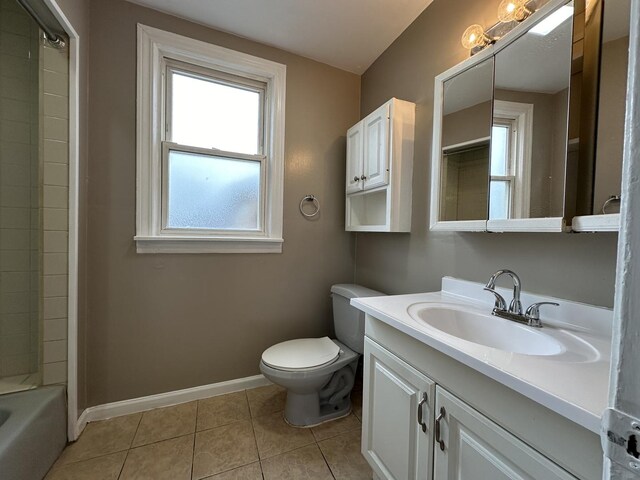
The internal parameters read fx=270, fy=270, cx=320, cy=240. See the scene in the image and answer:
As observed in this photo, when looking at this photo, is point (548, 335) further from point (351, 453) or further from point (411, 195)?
point (351, 453)

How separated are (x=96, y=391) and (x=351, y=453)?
1.46 metres

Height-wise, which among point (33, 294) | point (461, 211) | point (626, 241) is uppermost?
point (461, 211)

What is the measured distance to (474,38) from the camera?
3.88 ft

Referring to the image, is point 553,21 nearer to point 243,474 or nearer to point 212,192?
point 212,192

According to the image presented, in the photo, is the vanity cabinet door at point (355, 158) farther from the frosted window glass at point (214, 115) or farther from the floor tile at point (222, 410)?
the floor tile at point (222, 410)

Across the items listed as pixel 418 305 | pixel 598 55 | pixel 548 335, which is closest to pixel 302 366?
pixel 418 305

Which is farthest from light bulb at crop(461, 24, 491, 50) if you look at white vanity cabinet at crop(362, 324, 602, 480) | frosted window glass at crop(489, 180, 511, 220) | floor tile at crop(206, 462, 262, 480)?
floor tile at crop(206, 462, 262, 480)

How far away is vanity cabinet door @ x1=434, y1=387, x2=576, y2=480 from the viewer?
0.58 m

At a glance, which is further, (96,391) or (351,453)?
Result: (96,391)

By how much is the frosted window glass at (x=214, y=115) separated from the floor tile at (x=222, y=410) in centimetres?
165

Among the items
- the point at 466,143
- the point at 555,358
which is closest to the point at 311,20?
the point at 466,143

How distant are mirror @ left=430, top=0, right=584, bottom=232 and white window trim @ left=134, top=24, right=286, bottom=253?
1.03 meters

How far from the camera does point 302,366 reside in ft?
4.68

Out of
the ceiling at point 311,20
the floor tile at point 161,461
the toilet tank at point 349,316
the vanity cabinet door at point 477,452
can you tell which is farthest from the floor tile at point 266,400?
the ceiling at point 311,20
